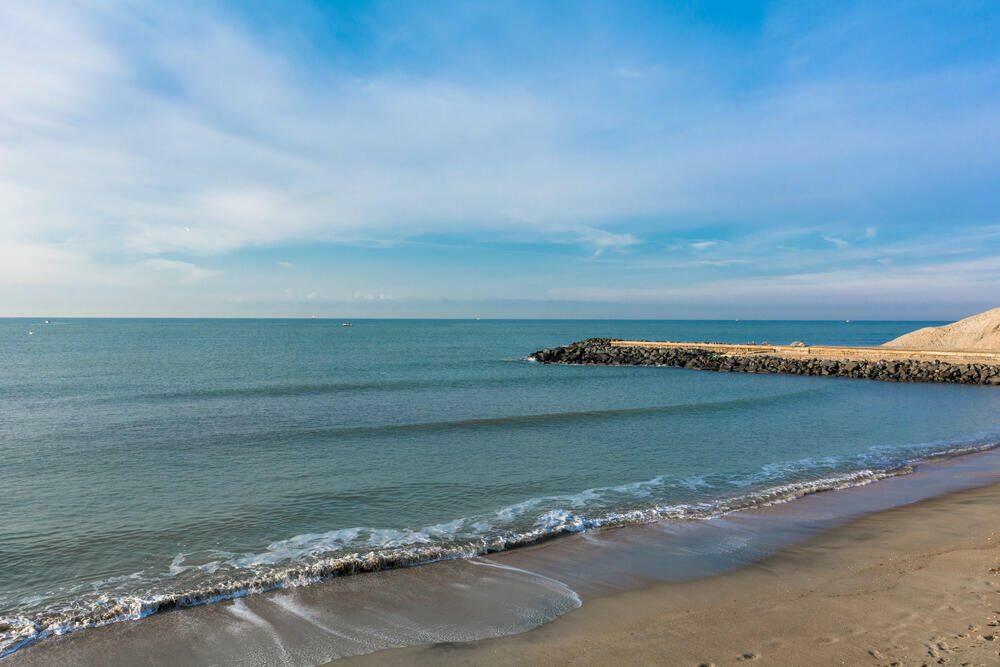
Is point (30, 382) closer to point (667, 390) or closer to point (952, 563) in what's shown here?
point (667, 390)

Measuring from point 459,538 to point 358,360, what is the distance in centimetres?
4832

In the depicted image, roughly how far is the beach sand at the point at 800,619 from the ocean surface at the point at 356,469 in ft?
9.71

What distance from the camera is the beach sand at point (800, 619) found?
6.49 m

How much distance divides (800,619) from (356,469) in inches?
444

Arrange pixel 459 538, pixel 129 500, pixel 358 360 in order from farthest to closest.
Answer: pixel 358 360, pixel 129 500, pixel 459 538

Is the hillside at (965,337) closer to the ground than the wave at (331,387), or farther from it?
farther from it

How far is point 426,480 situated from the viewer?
14664mm

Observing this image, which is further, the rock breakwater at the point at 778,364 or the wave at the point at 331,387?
the rock breakwater at the point at 778,364

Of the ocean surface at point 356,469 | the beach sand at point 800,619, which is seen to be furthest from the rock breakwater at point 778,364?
the beach sand at point 800,619

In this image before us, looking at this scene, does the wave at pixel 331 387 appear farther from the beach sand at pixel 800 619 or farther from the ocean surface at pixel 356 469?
the beach sand at pixel 800 619

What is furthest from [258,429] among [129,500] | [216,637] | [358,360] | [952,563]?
[358,360]

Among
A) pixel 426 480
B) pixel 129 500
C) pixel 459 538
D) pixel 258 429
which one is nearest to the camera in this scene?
pixel 459 538

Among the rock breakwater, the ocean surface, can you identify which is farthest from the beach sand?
the rock breakwater

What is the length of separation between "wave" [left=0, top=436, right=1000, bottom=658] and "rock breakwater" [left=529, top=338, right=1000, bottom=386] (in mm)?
30691
